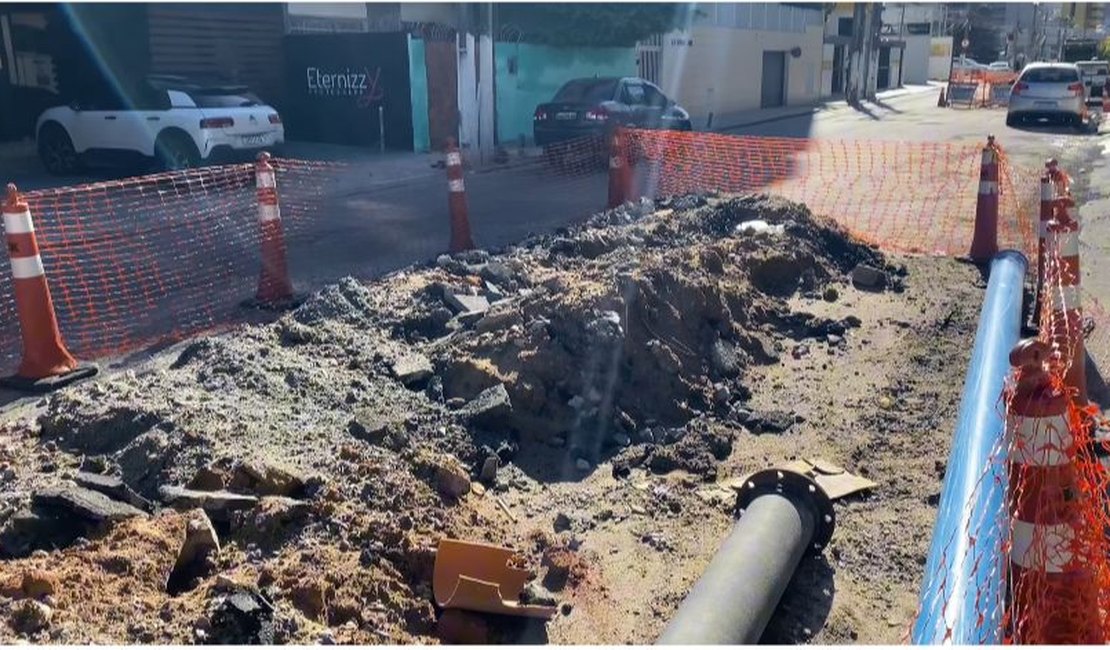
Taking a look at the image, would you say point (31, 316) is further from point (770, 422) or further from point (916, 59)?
point (916, 59)

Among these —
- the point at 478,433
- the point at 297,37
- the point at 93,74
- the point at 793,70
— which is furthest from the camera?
the point at 793,70

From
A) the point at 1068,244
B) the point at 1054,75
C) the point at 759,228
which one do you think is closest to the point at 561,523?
the point at 1068,244

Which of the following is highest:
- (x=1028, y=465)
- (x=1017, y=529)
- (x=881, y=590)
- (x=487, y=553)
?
(x=1028, y=465)

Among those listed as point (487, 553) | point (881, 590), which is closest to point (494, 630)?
point (487, 553)

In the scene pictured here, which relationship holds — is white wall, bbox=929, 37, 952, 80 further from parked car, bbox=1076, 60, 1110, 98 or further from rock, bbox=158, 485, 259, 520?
rock, bbox=158, 485, 259, 520

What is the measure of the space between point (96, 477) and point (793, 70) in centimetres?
4287

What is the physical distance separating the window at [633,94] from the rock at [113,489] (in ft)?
52.8

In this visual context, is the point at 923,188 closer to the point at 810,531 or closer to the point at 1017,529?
the point at 810,531

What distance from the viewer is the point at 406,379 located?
545 centimetres

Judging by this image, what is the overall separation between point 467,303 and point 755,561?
3.63 metres

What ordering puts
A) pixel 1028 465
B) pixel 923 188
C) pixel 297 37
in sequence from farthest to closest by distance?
pixel 297 37 < pixel 923 188 < pixel 1028 465

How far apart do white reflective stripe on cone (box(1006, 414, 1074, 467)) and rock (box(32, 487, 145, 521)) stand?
10.4ft

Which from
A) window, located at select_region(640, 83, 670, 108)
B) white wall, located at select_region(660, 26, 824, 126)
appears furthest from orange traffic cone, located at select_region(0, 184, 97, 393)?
white wall, located at select_region(660, 26, 824, 126)

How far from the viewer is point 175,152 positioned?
52.3 ft
